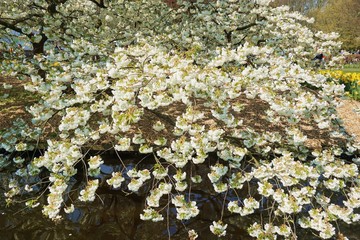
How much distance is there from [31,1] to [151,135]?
4.11 meters

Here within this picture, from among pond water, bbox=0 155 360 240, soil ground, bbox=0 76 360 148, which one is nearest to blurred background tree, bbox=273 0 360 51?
soil ground, bbox=0 76 360 148

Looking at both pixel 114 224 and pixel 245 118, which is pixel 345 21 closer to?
pixel 245 118

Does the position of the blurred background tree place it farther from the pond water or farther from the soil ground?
the pond water

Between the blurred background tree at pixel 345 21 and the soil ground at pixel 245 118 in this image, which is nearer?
the soil ground at pixel 245 118

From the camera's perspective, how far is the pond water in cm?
476

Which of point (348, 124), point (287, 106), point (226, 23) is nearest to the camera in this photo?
point (287, 106)

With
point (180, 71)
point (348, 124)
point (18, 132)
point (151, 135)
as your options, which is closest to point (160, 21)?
point (151, 135)

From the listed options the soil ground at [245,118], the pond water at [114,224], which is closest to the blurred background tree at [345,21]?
the soil ground at [245,118]

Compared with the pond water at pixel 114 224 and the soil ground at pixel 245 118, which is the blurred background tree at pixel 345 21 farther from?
the pond water at pixel 114 224

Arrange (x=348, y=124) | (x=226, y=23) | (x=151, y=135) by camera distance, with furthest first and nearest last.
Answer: (x=348, y=124)
(x=151, y=135)
(x=226, y=23)

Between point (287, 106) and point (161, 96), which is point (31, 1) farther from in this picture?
point (287, 106)

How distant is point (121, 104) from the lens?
349 cm

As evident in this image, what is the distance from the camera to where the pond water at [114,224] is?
15.6 ft

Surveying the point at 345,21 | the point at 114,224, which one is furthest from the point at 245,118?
the point at 345,21
